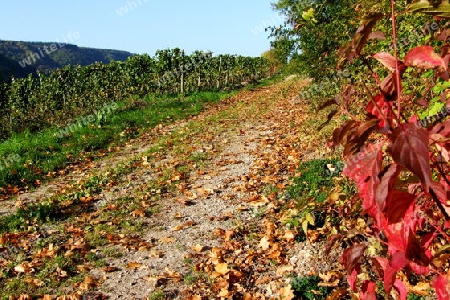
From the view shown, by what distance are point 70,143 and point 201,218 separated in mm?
6908

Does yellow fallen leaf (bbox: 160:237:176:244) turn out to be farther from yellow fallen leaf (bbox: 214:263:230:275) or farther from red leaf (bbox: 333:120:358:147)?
red leaf (bbox: 333:120:358:147)

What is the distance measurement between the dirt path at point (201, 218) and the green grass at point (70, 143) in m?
0.85

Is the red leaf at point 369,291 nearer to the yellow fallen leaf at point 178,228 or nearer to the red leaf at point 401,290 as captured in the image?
the red leaf at point 401,290

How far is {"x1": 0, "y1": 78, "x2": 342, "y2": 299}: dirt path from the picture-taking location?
12.8 feet

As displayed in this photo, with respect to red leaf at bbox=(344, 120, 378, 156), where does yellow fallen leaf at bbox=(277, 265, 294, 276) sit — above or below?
below

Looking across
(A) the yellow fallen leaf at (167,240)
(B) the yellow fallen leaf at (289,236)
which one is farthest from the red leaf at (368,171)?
(A) the yellow fallen leaf at (167,240)

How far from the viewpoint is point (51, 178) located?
28.6ft

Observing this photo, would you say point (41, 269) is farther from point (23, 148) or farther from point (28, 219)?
point (23, 148)

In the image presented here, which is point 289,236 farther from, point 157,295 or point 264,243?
point 157,295

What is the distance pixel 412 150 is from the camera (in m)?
0.83

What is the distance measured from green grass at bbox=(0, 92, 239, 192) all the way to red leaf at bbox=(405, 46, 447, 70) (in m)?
8.74

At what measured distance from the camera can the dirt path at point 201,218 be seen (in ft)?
12.8

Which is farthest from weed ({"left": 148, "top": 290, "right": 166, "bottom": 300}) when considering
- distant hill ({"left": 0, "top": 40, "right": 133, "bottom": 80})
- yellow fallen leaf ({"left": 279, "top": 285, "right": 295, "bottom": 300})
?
distant hill ({"left": 0, "top": 40, "right": 133, "bottom": 80})

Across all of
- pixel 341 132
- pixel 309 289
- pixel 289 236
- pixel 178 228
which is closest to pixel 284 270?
pixel 309 289
